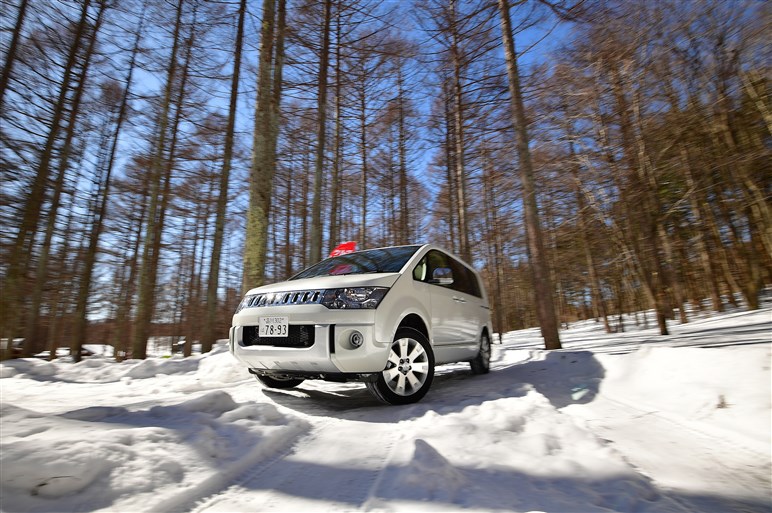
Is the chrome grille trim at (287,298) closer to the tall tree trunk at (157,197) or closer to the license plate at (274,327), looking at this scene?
the license plate at (274,327)

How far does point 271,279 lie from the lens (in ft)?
77.9

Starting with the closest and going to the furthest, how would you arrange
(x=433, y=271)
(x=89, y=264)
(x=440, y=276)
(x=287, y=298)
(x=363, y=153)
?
1. (x=287, y=298)
2. (x=440, y=276)
3. (x=433, y=271)
4. (x=89, y=264)
5. (x=363, y=153)

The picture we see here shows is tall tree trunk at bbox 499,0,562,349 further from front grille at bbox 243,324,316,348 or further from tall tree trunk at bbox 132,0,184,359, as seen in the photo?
tall tree trunk at bbox 132,0,184,359

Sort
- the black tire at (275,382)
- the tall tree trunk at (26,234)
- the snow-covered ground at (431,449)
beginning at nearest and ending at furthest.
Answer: the snow-covered ground at (431,449) < the black tire at (275,382) < the tall tree trunk at (26,234)

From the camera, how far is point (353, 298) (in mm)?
3475

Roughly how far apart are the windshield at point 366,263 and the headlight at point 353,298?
1.70 ft

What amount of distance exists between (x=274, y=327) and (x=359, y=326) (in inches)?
35.8

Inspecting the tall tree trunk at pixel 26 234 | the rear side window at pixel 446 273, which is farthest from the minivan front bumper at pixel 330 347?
the tall tree trunk at pixel 26 234

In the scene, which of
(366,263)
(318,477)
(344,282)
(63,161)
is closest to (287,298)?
(344,282)

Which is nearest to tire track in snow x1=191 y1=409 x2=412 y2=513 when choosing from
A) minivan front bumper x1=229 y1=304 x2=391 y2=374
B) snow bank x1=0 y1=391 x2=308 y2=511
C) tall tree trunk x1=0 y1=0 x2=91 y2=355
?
snow bank x1=0 y1=391 x2=308 y2=511

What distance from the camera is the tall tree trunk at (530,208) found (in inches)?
298

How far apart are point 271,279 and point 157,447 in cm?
2234

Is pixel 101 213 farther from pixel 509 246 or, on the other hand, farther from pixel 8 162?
pixel 509 246

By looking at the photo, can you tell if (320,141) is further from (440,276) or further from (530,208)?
(440,276)
